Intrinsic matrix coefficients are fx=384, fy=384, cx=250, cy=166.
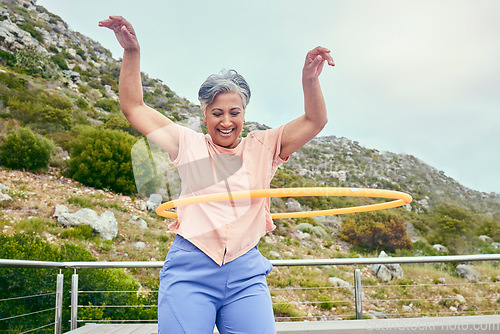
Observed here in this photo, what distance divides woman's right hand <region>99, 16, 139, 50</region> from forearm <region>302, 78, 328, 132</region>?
1.45 ft

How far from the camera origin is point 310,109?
971mm

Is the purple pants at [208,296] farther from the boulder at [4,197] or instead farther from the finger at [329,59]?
the boulder at [4,197]

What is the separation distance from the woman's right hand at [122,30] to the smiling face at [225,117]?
0.82ft

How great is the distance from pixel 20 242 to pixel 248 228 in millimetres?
5576

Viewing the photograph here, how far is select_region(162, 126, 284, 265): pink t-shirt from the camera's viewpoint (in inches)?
36.3

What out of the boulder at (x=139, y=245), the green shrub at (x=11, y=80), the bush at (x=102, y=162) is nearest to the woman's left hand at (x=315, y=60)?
the boulder at (x=139, y=245)

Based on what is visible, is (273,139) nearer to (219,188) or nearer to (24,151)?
(219,188)

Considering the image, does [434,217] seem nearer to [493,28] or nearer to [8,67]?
[493,28]

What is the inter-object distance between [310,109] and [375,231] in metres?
17.8

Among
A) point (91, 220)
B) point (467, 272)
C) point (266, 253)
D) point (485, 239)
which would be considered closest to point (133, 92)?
point (91, 220)

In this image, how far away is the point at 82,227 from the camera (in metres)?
11.2

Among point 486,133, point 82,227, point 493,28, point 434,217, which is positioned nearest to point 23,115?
point 82,227

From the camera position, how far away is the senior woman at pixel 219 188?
2.92ft

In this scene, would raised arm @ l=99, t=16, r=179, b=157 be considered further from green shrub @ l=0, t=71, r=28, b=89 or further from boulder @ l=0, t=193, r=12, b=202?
green shrub @ l=0, t=71, r=28, b=89
